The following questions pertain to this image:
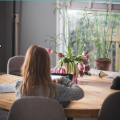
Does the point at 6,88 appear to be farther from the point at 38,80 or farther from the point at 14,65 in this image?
the point at 14,65

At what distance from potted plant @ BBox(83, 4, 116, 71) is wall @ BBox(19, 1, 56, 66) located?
73 cm

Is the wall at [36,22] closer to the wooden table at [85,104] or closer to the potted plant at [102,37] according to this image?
the potted plant at [102,37]

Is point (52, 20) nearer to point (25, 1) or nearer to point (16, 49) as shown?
point (25, 1)

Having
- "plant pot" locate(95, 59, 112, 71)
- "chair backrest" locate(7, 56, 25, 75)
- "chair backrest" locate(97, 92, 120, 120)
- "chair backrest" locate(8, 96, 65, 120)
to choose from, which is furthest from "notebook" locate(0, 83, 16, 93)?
"plant pot" locate(95, 59, 112, 71)

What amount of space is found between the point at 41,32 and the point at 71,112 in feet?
8.55

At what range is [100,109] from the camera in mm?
1077

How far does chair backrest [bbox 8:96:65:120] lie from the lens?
36.2 inches

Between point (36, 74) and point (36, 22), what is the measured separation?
2.62m

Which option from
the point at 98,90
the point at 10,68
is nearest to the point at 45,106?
the point at 98,90

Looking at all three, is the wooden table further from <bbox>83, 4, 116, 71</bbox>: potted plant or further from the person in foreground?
<bbox>83, 4, 116, 71</bbox>: potted plant

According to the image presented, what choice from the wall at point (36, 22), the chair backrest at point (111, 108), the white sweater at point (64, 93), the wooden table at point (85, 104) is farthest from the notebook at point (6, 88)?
the wall at point (36, 22)

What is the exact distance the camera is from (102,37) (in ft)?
10.6

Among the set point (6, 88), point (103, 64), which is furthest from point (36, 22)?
point (6, 88)

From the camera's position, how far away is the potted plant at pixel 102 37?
120 inches
